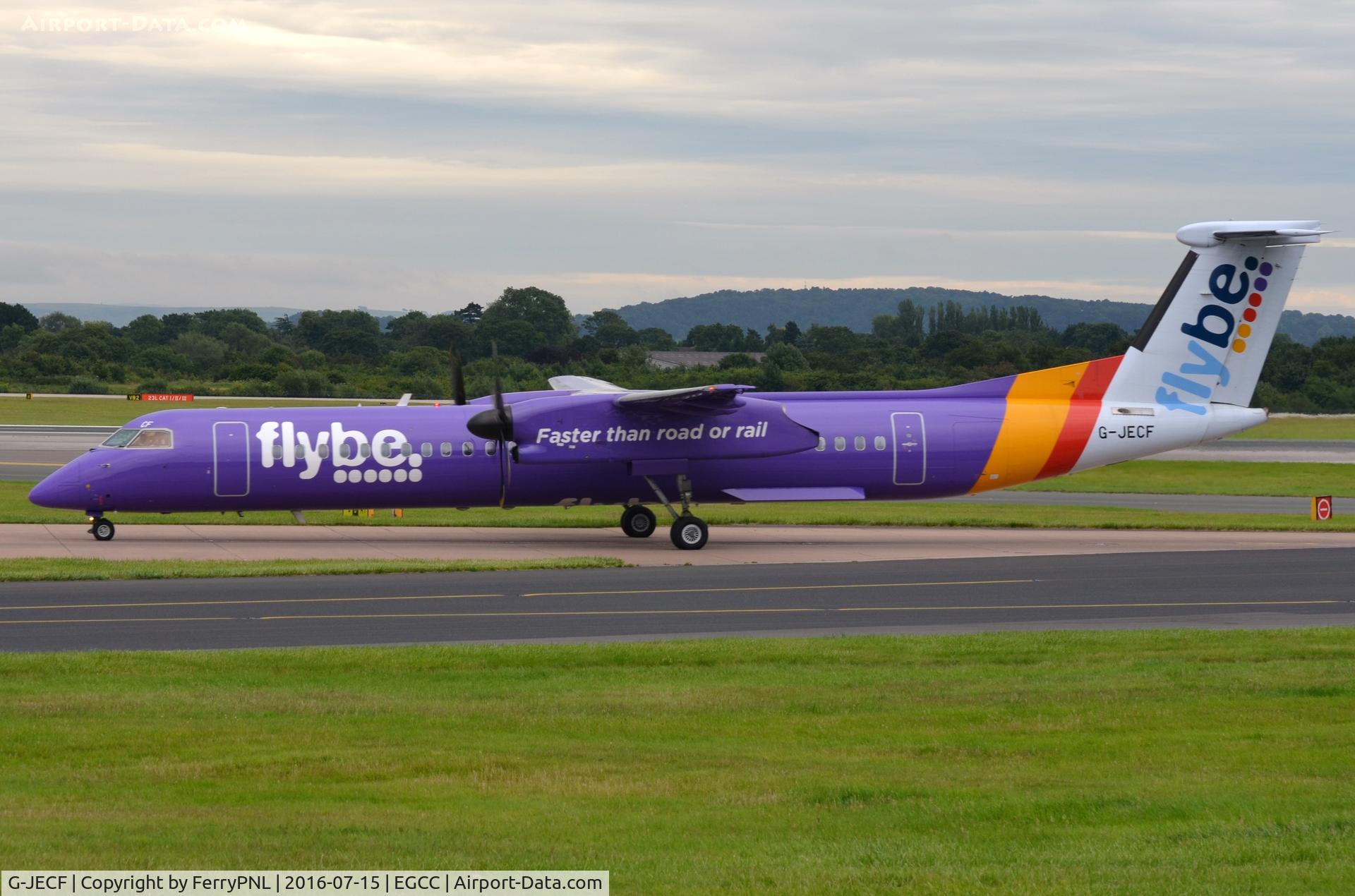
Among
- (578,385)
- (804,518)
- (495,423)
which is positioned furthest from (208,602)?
(804,518)

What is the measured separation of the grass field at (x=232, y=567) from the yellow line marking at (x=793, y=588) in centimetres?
323

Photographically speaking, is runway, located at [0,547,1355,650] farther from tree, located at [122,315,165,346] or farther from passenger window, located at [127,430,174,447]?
tree, located at [122,315,165,346]

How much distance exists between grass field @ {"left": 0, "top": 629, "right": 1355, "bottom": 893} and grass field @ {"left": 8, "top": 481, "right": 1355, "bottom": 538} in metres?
16.8

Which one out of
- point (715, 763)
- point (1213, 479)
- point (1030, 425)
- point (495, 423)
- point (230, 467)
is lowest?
point (715, 763)

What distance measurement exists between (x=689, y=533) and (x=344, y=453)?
739 centimetres

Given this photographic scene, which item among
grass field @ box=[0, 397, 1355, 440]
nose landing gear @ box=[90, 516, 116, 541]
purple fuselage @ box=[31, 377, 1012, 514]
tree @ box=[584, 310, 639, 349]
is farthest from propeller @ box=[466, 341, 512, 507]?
tree @ box=[584, 310, 639, 349]

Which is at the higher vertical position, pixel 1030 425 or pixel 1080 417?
pixel 1080 417

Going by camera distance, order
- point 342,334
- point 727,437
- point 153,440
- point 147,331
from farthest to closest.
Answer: point 147,331
point 342,334
point 727,437
point 153,440

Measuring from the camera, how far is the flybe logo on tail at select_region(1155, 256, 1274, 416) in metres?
30.4

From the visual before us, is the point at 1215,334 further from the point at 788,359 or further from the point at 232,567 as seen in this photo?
the point at 788,359

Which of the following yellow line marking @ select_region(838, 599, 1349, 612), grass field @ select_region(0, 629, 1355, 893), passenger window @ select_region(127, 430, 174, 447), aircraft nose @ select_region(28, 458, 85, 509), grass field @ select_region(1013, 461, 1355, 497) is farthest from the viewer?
grass field @ select_region(1013, 461, 1355, 497)

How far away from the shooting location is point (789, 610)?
20.5 metres

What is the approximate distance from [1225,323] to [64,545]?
82.8 ft

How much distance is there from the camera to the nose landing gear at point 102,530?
29406 mm
